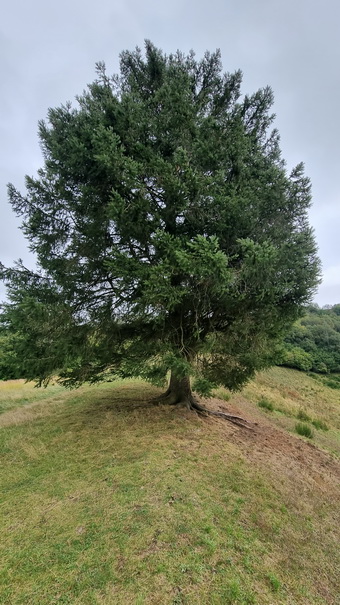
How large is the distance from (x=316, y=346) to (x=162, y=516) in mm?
55702

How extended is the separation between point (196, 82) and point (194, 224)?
16.2 ft

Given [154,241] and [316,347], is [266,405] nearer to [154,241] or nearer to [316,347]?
[154,241]

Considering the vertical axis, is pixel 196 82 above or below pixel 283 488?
above

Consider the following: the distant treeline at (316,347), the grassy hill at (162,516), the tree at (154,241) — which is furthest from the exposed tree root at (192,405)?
the distant treeline at (316,347)

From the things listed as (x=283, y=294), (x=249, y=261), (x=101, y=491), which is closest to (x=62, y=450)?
(x=101, y=491)

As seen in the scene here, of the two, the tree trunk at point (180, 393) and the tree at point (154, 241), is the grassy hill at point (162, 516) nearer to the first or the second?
the tree trunk at point (180, 393)

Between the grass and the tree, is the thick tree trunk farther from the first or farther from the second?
the grass

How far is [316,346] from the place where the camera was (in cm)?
5056

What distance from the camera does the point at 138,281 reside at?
5875mm

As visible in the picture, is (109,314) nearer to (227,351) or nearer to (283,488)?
(227,351)

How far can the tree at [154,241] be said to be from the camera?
5680mm

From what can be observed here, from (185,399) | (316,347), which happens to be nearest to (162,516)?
(185,399)

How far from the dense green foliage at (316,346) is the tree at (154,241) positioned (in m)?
35.2

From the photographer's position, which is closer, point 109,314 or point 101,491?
point 101,491
